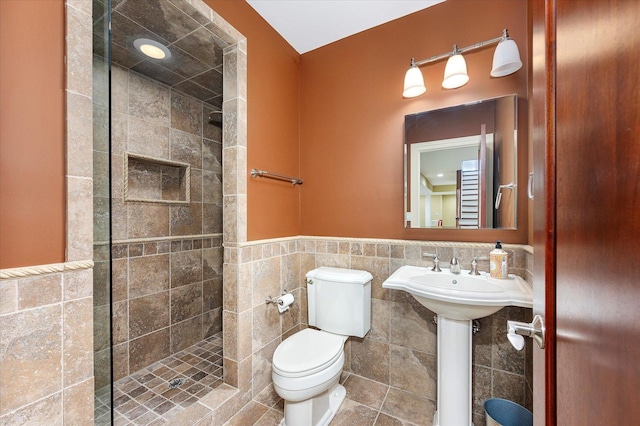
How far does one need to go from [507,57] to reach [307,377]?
82.8 inches

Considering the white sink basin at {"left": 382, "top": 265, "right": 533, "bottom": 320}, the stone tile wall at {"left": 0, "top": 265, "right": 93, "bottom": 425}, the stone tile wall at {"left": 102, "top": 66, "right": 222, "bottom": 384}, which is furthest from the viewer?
the stone tile wall at {"left": 102, "top": 66, "right": 222, "bottom": 384}

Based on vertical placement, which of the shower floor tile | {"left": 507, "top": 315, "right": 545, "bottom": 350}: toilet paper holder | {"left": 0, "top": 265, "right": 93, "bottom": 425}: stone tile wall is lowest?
the shower floor tile

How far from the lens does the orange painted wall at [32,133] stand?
0.79 metres

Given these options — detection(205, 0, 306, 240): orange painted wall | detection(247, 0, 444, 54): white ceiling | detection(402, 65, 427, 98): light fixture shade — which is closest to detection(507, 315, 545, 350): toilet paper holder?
detection(205, 0, 306, 240): orange painted wall

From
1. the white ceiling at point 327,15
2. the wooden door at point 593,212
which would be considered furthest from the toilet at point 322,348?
the white ceiling at point 327,15

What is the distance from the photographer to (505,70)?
147cm

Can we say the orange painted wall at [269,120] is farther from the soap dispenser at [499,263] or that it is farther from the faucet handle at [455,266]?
the soap dispenser at [499,263]

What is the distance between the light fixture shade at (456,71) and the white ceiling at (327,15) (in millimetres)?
497

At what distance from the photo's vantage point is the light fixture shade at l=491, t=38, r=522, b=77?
1.41 meters

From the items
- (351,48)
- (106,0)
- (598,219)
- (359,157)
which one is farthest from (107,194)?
(351,48)

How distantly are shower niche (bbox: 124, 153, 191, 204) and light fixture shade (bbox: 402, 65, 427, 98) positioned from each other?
1.99 metres

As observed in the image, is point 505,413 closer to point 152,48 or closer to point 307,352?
point 307,352

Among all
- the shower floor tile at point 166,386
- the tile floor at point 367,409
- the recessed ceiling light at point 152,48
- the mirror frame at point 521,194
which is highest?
the recessed ceiling light at point 152,48

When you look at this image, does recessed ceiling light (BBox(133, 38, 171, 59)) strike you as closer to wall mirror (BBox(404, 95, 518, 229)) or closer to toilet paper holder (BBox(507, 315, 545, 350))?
wall mirror (BBox(404, 95, 518, 229))
